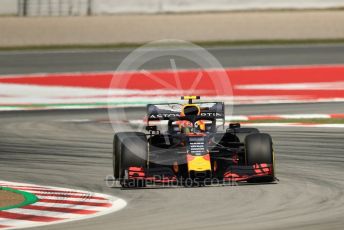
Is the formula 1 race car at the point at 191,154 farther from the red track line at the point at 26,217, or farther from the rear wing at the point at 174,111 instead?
the red track line at the point at 26,217

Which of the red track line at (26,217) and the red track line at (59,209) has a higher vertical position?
the red track line at (59,209)

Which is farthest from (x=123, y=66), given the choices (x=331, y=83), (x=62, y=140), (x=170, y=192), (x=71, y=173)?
(x=170, y=192)

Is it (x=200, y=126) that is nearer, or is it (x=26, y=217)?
(x=26, y=217)

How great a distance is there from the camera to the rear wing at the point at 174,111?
51.1 feet

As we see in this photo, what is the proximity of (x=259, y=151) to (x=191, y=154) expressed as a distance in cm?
97

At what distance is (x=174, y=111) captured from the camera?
51.5 feet

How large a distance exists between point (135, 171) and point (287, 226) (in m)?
3.41

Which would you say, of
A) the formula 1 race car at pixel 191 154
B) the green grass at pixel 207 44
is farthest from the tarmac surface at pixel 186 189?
the green grass at pixel 207 44

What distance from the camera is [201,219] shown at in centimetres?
1218

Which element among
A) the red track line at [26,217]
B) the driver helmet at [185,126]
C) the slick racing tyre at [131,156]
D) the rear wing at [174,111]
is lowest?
the red track line at [26,217]

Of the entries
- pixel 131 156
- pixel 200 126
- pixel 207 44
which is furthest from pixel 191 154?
pixel 207 44

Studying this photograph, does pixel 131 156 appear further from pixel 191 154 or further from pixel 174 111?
pixel 174 111

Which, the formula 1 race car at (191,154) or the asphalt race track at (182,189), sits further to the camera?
the formula 1 race car at (191,154)

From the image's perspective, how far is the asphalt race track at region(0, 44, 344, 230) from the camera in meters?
12.1
